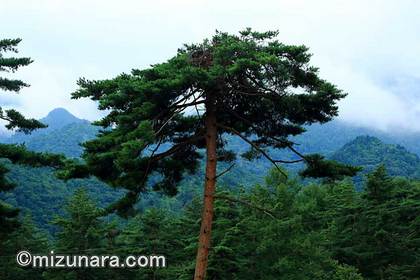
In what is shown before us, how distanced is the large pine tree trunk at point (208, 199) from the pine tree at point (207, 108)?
0.02m

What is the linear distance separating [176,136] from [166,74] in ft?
8.57

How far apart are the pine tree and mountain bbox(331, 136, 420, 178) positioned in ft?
535

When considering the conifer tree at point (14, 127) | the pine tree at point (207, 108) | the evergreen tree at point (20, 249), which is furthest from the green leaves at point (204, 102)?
the evergreen tree at point (20, 249)

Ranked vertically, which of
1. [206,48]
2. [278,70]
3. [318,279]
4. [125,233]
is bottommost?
[318,279]

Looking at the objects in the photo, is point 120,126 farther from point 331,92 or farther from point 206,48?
point 331,92

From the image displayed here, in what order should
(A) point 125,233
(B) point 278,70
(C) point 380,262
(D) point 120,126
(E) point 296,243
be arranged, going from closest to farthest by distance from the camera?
1. (B) point 278,70
2. (D) point 120,126
3. (E) point 296,243
4. (C) point 380,262
5. (A) point 125,233

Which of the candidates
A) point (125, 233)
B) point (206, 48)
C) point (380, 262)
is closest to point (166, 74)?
point (206, 48)

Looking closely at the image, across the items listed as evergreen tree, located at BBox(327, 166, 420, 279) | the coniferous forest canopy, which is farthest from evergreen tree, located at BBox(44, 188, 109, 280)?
evergreen tree, located at BBox(327, 166, 420, 279)

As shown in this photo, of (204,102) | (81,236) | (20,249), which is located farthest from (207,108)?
(20,249)

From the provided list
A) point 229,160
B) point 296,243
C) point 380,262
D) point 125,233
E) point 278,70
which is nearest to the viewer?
point 278,70

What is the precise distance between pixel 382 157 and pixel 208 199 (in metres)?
184

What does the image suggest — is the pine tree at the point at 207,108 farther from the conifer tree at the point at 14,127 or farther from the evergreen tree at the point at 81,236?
the evergreen tree at the point at 81,236

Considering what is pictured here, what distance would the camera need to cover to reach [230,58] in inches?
453

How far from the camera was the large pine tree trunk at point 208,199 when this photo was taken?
1217 centimetres
